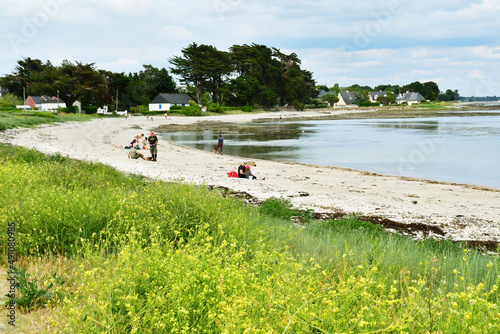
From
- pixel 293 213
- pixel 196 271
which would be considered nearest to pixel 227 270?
pixel 196 271

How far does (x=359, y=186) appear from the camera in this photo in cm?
1662

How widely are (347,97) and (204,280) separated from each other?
551 ft

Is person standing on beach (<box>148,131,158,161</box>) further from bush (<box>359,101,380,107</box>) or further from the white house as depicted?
bush (<box>359,101,380,107</box>)

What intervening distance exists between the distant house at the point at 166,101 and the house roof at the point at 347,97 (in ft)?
260

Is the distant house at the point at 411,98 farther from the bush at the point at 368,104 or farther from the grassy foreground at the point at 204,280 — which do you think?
the grassy foreground at the point at 204,280

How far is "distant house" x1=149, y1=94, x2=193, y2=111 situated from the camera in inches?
3785

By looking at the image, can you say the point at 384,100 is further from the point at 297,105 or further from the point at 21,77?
the point at 21,77

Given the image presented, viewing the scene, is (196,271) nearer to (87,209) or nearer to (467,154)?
(87,209)

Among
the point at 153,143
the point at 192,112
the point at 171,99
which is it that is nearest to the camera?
the point at 153,143

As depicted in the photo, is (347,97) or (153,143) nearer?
(153,143)

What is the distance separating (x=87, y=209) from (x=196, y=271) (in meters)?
2.93

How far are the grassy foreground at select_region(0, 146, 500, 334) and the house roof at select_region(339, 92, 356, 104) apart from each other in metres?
161

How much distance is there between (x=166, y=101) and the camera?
324 ft

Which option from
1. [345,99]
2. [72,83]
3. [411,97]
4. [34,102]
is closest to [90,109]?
[72,83]
